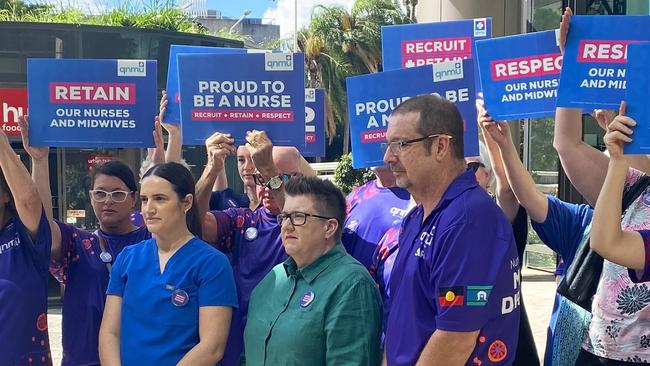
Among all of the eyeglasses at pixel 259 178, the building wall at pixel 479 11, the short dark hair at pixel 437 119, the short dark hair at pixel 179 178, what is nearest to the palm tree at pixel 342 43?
the building wall at pixel 479 11

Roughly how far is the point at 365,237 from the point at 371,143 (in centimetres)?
45

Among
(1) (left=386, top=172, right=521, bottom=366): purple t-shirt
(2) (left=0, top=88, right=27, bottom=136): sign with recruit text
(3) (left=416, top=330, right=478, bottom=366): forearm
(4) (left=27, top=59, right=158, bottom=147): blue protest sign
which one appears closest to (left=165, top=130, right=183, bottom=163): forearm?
(4) (left=27, top=59, right=158, bottom=147): blue protest sign

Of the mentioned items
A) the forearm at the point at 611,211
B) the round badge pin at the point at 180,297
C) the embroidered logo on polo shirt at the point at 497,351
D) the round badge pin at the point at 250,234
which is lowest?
the embroidered logo on polo shirt at the point at 497,351

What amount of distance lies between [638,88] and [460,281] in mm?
949

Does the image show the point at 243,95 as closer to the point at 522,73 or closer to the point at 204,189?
the point at 204,189

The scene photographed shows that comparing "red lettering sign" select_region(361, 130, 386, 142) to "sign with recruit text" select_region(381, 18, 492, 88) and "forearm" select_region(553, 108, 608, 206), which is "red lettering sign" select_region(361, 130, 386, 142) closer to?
"sign with recruit text" select_region(381, 18, 492, 88)

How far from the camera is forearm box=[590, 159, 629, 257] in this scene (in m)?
2.65

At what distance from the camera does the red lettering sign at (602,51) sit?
10.1 ft

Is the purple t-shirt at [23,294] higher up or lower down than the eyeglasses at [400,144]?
lower down

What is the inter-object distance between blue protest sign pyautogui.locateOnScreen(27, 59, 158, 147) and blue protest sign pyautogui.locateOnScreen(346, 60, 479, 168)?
3.70 feet

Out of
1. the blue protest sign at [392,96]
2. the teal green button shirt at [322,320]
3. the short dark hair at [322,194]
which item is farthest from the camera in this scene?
the blue protest sign at [392,96]

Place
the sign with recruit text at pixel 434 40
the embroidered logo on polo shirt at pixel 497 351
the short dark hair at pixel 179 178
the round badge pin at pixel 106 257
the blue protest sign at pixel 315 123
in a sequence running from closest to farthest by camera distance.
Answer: the embroidered logo on polo shirt at pixel 497 351 → the short dark hair at pixel 179 178 → the round badge pin at pixel 106 257 → the sign with recruit text at pixel 434 40 → the blue protest sign at pixel 315 123

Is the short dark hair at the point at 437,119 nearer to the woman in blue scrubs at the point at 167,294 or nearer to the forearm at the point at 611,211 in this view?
the forearm at the point at 611,211

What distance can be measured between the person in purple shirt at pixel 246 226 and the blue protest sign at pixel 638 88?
64.4 inches
